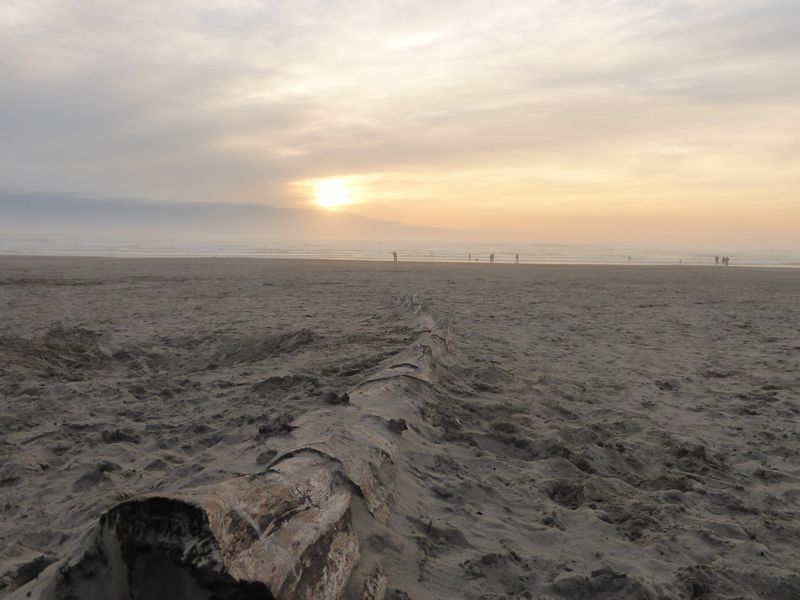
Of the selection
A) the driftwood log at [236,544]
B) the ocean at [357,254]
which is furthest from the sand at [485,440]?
the ocean at [357,254]

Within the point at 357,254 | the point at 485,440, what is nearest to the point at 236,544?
the point at 485,440

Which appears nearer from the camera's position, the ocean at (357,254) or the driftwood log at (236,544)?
the driftwood log at (236,544)

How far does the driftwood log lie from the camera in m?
1.80

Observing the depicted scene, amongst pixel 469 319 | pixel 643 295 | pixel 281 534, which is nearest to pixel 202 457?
pixel 281 534

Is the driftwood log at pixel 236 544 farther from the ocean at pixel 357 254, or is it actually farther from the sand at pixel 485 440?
the ocean at pixel 357 254

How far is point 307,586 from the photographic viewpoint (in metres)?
2.00

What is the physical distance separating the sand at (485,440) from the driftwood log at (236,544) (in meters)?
0.31

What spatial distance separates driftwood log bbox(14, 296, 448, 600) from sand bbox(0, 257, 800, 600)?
0.31 m

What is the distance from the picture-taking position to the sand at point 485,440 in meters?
2.78

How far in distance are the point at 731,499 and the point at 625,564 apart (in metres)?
1.24

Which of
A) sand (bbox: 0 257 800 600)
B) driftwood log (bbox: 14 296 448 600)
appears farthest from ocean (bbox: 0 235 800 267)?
driftwood log (bbox: 14 296 448 600)

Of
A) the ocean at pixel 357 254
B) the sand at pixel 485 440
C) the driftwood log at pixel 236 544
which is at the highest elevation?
the ocean at pixel 357 254

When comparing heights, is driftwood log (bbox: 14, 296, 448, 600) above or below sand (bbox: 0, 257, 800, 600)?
above

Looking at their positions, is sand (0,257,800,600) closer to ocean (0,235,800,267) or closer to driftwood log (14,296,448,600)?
driftwood log (14,296,448,600)
